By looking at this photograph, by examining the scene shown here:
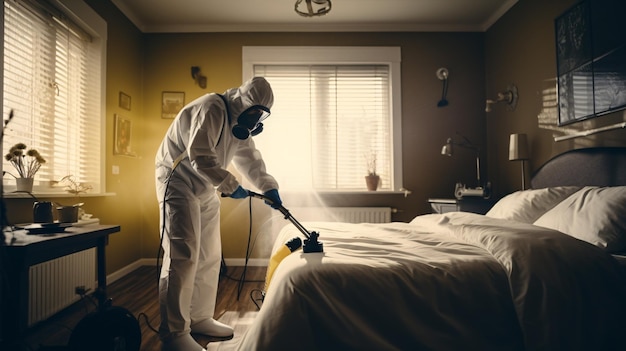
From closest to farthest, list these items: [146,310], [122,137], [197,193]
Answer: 1. [197,193]
2. [146,310]
3. [122,137]

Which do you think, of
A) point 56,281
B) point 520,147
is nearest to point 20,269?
point 56,281

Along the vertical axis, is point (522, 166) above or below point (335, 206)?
above

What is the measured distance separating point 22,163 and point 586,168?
12.0 ft

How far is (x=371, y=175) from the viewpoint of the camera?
3715 millimetres

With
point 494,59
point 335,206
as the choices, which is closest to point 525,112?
point 494,59

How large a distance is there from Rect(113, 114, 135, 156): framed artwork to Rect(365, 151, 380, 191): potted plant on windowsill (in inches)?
100

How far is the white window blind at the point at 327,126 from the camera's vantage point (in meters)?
3.78

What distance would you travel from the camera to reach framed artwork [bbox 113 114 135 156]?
10.6 feet

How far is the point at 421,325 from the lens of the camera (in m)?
1.17

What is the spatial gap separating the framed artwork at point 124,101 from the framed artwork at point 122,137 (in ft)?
0.42

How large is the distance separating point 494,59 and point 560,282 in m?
3.15

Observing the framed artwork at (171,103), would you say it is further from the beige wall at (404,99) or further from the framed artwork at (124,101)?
the framed artwork at (124,101)

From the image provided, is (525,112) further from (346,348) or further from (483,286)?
(346,348)

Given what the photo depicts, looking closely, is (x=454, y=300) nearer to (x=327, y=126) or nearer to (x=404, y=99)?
(x=327, y=126)
